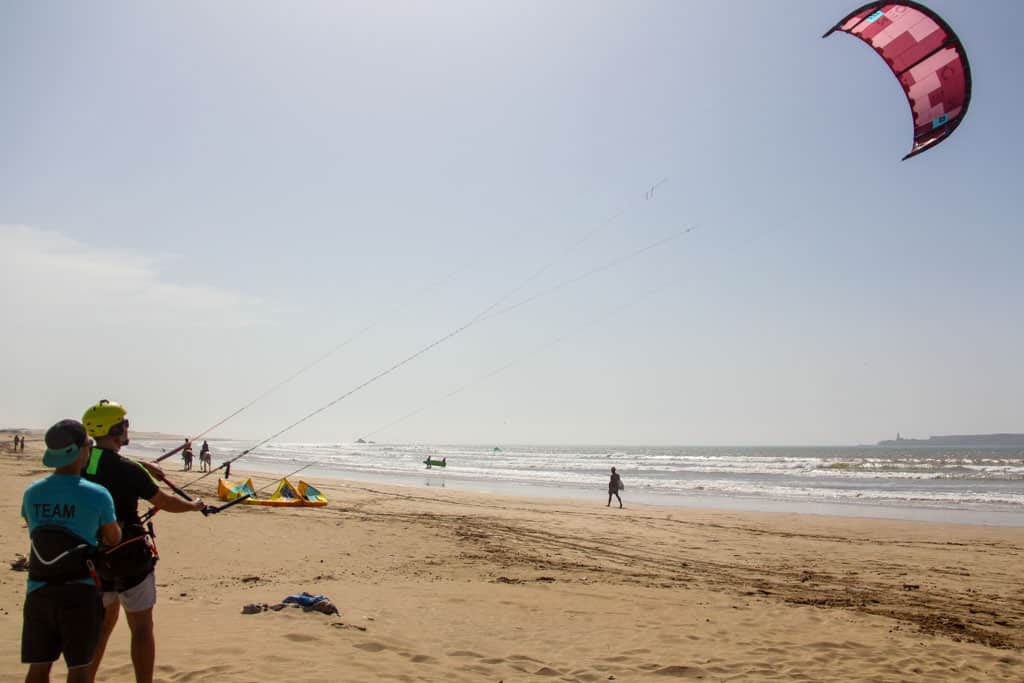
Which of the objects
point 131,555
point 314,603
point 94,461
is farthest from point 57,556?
point 314,603

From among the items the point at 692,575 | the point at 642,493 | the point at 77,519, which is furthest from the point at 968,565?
the point at 642,493

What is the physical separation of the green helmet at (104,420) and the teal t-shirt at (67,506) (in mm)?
712

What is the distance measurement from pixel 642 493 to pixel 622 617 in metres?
26.4

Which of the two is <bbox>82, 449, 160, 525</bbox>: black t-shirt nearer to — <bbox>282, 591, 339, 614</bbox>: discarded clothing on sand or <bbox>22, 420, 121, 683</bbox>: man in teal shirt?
<bbox>22, 420, 121, 683</bbox>: man in teal shirt

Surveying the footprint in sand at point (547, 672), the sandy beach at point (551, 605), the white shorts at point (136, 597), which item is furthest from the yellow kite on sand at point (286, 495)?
the white shorts at point (136, 597)

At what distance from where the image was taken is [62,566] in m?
3.24

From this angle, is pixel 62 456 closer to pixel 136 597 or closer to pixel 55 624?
pixel 55 624

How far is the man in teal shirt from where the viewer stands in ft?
10.6

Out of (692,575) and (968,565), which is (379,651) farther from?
(968,565)

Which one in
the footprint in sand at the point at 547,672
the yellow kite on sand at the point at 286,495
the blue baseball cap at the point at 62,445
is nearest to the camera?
the blue baseball cap at the point at 62,445

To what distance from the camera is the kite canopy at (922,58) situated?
7.88 meters

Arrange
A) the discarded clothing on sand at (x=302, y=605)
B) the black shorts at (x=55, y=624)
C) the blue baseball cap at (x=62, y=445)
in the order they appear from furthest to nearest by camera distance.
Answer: the discarded clothing on sand at (x=302, y=605)
the blue baseball cap at (x=62, y=445)
the black shorts at (x=55, y=624)

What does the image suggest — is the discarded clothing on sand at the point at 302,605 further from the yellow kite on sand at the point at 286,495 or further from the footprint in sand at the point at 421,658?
the yellow kite on sand at the point at 286,495

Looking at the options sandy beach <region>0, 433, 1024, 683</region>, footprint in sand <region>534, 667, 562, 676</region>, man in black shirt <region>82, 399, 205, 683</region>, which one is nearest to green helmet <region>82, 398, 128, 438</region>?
man in black shirt <region>82, 399, 205, 683</region>
